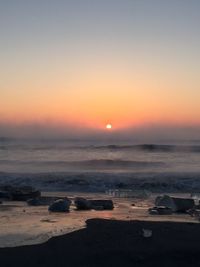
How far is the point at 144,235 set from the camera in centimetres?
746

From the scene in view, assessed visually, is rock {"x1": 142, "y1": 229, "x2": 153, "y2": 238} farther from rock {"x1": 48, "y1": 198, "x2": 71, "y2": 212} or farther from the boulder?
the boulder

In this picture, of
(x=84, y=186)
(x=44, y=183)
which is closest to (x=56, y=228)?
(x=84, y=186)

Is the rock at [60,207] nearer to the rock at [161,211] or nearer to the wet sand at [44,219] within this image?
the wet sand at [44,219]

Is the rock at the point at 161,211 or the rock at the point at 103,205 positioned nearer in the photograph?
the rock at the point at 161,211

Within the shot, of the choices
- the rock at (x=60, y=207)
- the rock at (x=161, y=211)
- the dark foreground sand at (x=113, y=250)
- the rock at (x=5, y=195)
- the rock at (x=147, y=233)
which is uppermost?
the rock at (x=5, y=195)

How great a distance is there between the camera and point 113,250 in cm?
654

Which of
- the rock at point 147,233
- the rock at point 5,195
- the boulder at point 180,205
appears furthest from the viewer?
the rock at point 5,195

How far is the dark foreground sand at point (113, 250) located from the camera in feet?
19.9

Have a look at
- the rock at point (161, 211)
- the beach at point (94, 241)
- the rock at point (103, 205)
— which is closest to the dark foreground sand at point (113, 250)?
the beach at point (94, 241)

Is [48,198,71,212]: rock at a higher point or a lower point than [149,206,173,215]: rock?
higher

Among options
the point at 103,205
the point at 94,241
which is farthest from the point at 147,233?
the point at 103,205

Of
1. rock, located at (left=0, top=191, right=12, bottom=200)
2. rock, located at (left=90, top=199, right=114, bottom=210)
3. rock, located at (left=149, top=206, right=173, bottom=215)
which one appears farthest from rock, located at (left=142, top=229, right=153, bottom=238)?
rock, located at (left=0, top=191, right=12, bottom=200)

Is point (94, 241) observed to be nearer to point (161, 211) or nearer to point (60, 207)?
point (60, 207)

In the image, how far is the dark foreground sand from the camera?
6.05m
